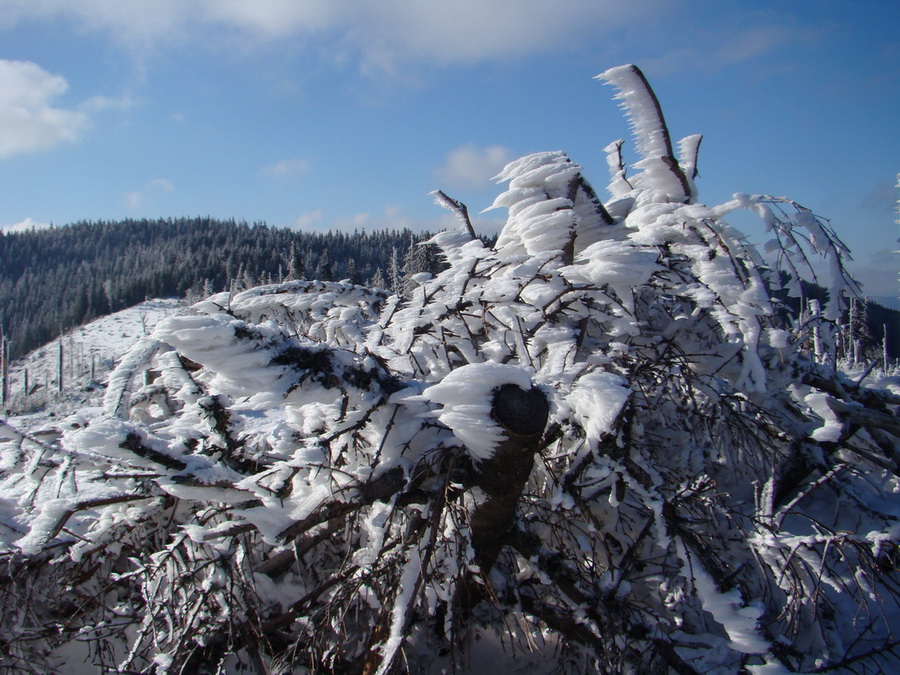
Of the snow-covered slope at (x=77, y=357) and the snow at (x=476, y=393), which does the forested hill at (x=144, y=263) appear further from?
the snow at (x=476, y=393)

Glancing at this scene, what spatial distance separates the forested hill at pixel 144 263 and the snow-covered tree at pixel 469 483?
1791cm

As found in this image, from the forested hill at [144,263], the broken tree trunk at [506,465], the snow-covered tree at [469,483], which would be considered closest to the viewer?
the broken tree trunk at [506,465]

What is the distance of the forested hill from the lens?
8812cm

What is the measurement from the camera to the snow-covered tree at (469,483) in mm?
2104

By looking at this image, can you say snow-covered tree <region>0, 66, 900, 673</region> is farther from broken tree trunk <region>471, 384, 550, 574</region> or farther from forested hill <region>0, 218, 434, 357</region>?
forested hill <region>0, 218, 434, 357</region>

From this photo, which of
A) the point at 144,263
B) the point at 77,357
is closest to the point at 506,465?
the point at 77,357

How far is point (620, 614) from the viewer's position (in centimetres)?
271

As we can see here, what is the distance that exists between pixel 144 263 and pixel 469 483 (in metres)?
140

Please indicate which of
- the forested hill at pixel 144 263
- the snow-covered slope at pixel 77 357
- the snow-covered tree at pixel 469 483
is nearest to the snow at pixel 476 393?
the snow-covered tree at pixel 469 483

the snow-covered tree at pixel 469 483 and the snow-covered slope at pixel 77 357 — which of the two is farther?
the snow-covered slope at pixel 77 357

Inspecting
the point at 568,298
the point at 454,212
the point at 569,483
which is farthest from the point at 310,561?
the point at 454,212

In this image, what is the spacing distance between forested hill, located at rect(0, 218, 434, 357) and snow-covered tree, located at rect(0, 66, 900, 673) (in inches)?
705

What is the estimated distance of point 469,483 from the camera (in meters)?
2.30

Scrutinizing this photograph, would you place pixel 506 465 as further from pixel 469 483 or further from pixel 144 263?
pixel 144 263
